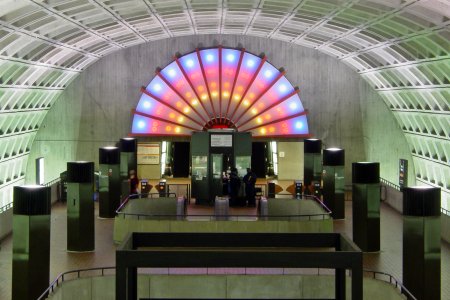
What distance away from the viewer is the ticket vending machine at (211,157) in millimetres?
32375

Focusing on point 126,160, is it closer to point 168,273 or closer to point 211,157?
point 211,157

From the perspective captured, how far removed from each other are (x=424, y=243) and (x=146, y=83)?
945 inches

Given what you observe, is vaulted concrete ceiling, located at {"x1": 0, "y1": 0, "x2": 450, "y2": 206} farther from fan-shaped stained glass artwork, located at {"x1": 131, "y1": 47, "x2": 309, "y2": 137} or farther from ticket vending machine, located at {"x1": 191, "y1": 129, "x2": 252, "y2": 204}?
ticket vending machine, located at {"x1": 191, "y1": 129, "x2": 252, "y2": 204}

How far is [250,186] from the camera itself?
31.5 meters

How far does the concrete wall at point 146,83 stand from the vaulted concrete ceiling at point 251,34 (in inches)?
36.0

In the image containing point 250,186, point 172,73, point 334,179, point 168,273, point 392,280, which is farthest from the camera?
point 172,73

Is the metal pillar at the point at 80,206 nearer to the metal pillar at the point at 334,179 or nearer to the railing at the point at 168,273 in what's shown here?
the railing at the point at 168,273

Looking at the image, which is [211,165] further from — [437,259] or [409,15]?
[437,259]

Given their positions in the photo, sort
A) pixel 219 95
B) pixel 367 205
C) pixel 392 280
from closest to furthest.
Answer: pixel 392 280, pixel 367 205, pixel 219 95

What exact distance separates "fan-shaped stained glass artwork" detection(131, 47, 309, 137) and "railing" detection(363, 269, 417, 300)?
18.7m

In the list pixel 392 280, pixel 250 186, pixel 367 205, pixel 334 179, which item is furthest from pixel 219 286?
pixel 334 179

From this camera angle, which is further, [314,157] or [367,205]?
[314,157]

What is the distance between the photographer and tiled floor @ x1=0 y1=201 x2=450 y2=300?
23156 millimetres

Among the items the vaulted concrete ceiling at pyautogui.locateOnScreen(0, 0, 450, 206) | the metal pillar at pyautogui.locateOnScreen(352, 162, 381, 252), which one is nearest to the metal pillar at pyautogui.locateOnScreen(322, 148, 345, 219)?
the vaulted concrete ceiling at pyautogui.locateOnScreen(0, 0, 450, 206)
